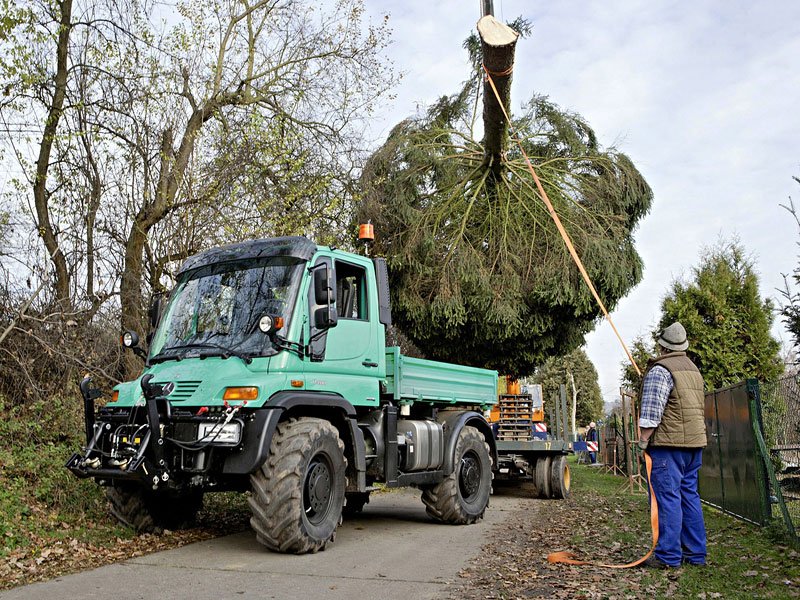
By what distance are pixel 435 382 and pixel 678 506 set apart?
157 inches

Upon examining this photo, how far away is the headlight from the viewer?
22.2 ft

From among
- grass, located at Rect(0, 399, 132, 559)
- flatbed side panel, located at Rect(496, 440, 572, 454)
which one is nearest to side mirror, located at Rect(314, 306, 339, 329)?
grass, located at Rect(0, 399, 132, 559)

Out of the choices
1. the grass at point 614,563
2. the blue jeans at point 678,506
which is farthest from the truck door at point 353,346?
the blue jeans at point 678,506

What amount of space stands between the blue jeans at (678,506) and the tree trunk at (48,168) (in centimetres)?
813

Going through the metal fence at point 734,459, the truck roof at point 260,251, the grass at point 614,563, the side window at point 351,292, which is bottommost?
the grass at point 614,563

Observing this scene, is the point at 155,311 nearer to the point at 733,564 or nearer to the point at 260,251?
the point at 260,251

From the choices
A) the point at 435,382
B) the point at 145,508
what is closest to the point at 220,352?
the point at 145,508

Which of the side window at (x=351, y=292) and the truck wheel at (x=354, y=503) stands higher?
the side window at (x=351, y=292)

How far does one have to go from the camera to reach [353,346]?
8383 millimetres

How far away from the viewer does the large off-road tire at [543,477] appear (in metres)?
14.1

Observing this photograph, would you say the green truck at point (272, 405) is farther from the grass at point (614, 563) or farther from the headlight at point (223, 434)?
the grass at point (614, 563)

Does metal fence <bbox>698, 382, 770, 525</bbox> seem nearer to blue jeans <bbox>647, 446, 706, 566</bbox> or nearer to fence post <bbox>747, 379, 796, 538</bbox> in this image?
fence post <bbox>747, 379, 796, 538</bbox>

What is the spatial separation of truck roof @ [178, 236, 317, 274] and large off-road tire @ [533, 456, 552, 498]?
7869 millimetres

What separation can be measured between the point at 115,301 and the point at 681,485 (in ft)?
27.1
